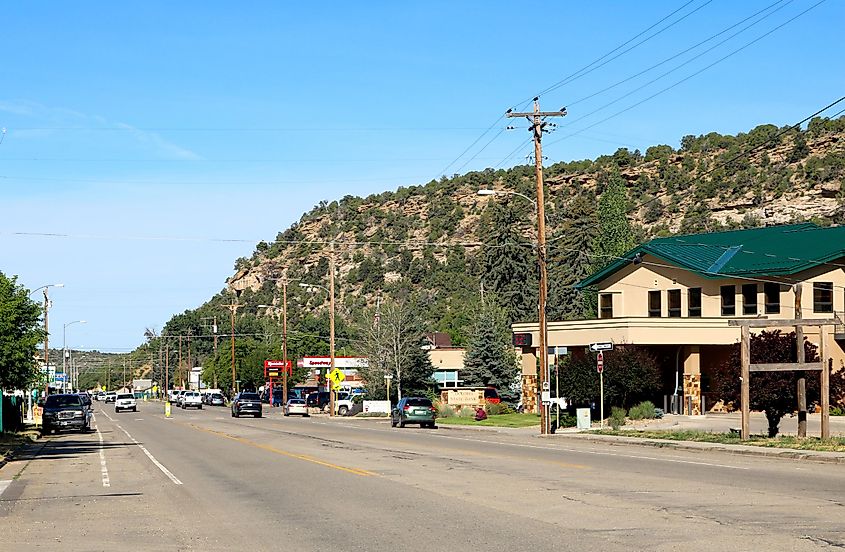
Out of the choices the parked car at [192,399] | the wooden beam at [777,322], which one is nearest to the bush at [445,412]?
the wooden beam at [777,322]

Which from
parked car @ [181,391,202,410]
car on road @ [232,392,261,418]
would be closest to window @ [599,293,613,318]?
car on road @ [232,392,261,418]

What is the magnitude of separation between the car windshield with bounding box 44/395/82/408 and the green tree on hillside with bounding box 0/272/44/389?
8.68 m

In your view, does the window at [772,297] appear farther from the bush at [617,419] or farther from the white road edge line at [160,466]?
the white road edge line at [160,466]

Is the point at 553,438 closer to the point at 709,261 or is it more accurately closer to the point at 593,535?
the point at 709,261

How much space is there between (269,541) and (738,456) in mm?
18758

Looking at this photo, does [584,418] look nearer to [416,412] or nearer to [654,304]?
[416,412]

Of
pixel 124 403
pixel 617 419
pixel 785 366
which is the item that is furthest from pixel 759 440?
pixel 124 403

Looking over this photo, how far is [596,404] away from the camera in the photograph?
51.7 metres

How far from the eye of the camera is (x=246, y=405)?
73062 mm

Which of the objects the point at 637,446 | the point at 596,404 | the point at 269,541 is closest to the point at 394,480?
the point at 269,541

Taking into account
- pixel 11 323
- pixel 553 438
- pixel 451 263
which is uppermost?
pixel 451 263

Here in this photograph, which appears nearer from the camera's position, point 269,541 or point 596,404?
point 269,541

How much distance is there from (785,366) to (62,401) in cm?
3351

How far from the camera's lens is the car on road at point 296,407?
78188 millimetres
